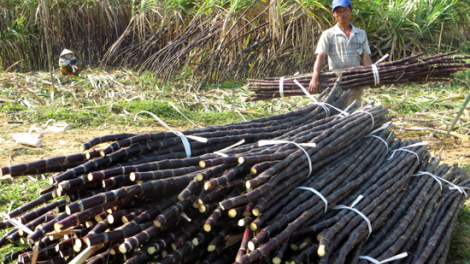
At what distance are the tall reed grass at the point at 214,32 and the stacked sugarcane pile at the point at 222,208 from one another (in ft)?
15.2

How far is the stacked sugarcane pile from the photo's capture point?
165cm

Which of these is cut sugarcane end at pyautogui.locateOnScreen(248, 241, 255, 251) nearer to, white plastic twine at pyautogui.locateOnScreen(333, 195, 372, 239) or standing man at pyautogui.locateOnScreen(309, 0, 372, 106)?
white plastic twine at pyautogui.locateOnScreen(333, 195, 372, 239)

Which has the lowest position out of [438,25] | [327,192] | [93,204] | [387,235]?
[387,235]

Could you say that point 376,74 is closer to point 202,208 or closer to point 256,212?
point 256,212

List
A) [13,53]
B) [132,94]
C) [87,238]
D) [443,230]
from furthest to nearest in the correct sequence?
[13,53] < [132,94] < [443,230] < [87,238]

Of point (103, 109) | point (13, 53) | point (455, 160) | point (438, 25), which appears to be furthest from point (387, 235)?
point (13, 53)

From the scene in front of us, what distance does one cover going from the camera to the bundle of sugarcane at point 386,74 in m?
3.89

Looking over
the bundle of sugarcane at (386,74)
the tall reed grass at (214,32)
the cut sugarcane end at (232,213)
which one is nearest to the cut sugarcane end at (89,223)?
the cut sugarcane end at (232,213)

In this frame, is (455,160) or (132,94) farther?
(132,94)

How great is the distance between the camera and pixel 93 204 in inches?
63.0

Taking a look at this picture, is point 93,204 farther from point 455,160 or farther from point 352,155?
point 455,160

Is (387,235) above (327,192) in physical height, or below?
below

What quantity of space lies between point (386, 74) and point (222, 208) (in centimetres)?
292

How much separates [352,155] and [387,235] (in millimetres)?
640
